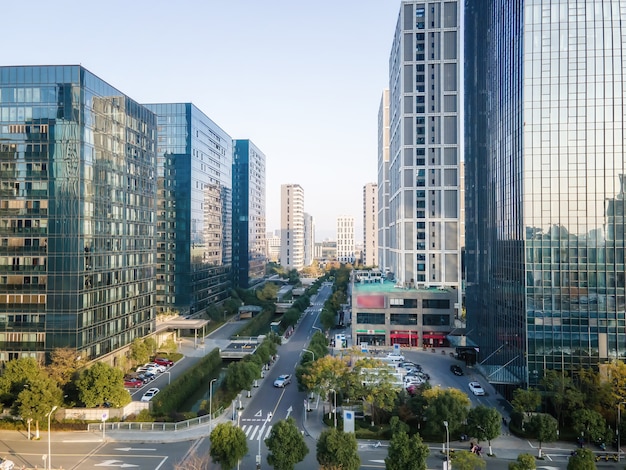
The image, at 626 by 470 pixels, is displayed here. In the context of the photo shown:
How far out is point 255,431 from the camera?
1439 inches

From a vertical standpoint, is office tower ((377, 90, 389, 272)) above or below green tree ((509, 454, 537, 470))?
above

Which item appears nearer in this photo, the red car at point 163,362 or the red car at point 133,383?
the red car at point 133,383

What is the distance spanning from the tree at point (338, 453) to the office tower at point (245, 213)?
297 feet

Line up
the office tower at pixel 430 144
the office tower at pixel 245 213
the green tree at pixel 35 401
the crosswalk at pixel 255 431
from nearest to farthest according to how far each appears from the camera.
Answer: the green tree at pixel 35 401, the crosswalk at pixel 255 431, the office tower at pixel 430 144, the office tower at pixel 245 213

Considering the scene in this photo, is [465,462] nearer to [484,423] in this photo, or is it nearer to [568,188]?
[484,423]

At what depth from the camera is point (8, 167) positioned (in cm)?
4500

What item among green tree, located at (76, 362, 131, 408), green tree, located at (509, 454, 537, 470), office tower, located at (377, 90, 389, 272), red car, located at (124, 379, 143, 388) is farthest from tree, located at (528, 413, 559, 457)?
office tower, located at (377, 90, 389, 272)

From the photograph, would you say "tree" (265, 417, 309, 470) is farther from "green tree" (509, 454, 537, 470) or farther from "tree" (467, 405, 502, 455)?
"tree" (467, 405, 502, 455)

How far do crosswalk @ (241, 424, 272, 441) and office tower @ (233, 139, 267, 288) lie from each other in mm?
79147

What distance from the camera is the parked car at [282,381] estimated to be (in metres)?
48.6

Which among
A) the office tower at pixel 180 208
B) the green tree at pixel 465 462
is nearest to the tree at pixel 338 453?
the green tree at pixel 465 462

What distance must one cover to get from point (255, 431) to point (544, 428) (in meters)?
21.5

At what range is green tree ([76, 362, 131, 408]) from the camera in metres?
38.0

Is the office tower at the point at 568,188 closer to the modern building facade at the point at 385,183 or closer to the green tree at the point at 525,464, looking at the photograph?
the green tree at the point at 525,464
